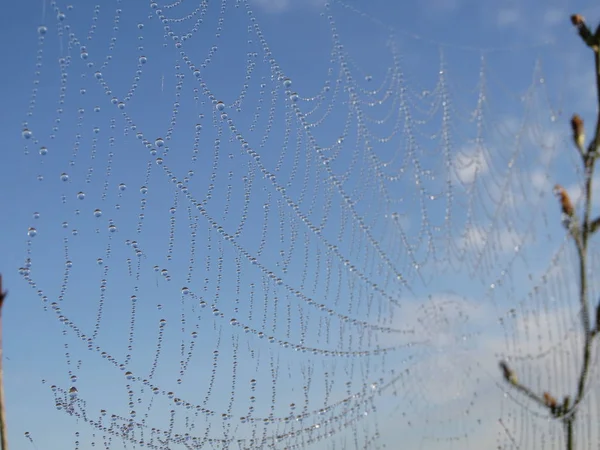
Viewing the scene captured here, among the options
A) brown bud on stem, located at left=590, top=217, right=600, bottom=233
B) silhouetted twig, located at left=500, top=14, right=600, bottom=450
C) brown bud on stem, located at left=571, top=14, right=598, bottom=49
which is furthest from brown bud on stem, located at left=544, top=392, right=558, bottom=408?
brown bud on stem, located at left=571, top=14, right=598, bottom=49

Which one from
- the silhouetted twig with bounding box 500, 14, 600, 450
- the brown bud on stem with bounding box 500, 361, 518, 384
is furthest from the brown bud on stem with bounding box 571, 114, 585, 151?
the brown bud on stem with bounding box 500, 361, 518, 384

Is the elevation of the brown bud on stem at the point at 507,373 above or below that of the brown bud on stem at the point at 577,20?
below

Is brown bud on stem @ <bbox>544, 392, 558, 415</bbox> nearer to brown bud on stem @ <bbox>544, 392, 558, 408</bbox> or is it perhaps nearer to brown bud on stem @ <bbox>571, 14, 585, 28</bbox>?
brown bud on stem @ <bbox>544, 392, 558, 408</bbox>

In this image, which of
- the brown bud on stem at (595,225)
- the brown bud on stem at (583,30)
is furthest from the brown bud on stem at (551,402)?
the brown bud on stem at (583,30)

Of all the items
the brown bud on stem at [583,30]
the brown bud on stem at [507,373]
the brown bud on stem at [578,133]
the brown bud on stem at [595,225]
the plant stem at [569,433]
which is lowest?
the plant stem at [569,433]

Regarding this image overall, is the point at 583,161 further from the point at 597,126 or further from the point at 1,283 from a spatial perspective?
the point at 1,283

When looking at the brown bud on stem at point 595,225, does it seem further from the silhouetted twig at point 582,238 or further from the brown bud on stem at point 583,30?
the brown bud on stem at point 583,30

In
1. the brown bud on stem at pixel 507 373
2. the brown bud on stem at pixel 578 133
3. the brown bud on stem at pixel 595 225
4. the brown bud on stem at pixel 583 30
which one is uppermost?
the brown bud on stem at pixel 583 30

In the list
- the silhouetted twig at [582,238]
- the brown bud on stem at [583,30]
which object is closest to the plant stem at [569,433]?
the silhouetted twig at [582,238]

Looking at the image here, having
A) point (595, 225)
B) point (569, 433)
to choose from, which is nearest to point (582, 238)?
point (595, 225)

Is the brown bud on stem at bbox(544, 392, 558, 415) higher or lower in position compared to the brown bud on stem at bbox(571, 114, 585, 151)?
lower

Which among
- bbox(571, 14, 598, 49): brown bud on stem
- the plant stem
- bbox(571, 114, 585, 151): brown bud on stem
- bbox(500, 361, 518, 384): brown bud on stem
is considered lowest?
the plant stem

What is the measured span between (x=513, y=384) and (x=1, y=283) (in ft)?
16.6

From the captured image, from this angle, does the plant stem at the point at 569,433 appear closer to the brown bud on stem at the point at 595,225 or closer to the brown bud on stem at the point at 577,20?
the brown bud on stem at the point at 595,225
